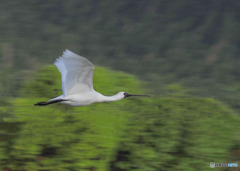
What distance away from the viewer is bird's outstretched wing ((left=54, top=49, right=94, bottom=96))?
153 inches

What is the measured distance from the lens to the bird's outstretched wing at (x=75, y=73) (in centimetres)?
388

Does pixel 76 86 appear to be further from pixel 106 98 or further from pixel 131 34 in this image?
pixel 131 34

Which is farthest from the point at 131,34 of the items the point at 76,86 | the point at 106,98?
the point at 76,86

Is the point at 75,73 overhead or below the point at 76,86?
overhead

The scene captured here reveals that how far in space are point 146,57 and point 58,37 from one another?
415cm

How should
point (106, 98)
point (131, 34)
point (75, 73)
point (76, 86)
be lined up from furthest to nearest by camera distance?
point (131, 34), point (106, 98), point (76, 86), point (75, 73)

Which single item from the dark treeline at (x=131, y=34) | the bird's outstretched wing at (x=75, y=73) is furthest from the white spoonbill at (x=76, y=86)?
→ the dark treeline at (x=131, y=34)

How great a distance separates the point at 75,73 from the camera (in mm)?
4109

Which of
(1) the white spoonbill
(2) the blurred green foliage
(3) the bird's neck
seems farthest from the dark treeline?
(1) the white spoonbill

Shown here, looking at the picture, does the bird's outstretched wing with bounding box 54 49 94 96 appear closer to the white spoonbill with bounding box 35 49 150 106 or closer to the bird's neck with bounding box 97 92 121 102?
the white spoonbill with bounding box 35 49 150 106

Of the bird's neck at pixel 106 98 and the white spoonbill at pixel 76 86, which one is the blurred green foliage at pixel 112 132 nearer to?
the bird's neck at pixel 106 98

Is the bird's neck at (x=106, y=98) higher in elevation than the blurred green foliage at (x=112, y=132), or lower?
higher

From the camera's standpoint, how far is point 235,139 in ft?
16.1

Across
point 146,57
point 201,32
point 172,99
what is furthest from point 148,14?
point 172,99
